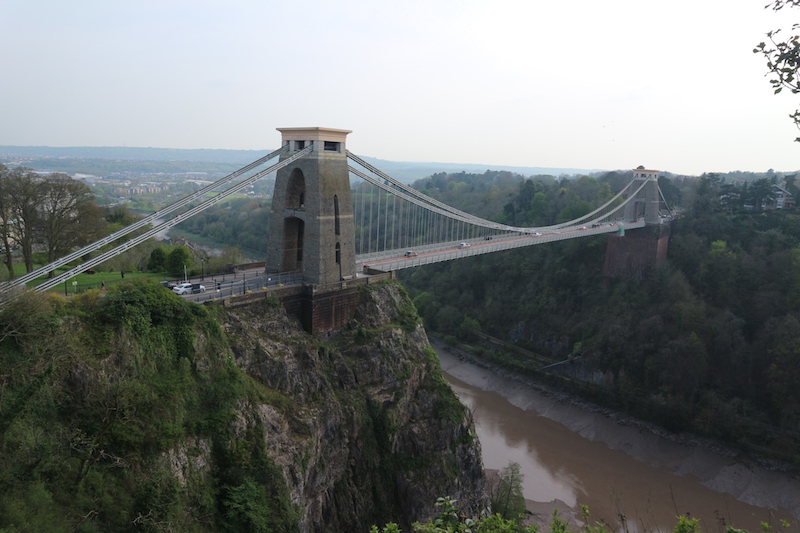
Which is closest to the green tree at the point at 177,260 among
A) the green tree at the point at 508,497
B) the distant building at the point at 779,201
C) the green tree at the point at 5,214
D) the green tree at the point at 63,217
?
the green tree at the point at 63,217

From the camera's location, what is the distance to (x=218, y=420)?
15789mm

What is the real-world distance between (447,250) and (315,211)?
11980 mm

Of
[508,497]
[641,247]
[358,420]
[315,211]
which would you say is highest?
[315,211]

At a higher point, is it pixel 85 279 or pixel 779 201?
pixel 779 201

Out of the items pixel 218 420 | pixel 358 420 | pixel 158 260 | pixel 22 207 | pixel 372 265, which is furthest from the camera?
pixel 372 265

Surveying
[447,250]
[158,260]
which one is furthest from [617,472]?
[158,260]

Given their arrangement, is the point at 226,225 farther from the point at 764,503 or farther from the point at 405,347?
the point at 764,503

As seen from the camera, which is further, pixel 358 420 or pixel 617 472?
pixel 617 472

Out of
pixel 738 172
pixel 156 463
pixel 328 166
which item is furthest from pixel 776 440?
pixel 738 172

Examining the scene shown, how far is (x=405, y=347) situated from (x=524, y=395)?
18.3 m

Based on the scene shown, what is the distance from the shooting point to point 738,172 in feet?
331

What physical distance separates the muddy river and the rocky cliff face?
8.36 m

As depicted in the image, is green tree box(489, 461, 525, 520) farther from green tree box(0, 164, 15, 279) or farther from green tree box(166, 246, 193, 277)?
green tree box(0, 164, 15, 279)

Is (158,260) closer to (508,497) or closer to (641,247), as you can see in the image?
(508,497)
